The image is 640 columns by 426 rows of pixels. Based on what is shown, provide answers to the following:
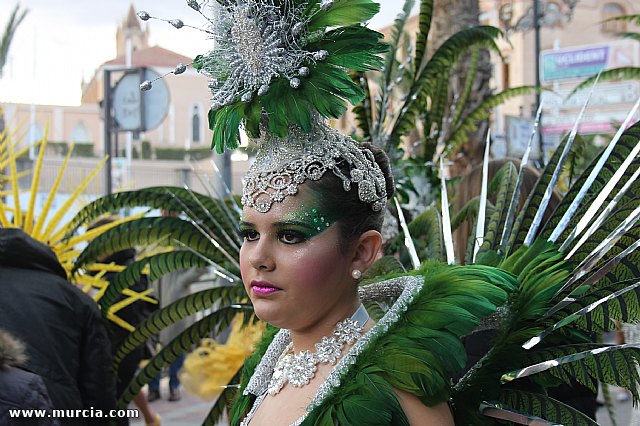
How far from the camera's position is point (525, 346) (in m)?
1.66

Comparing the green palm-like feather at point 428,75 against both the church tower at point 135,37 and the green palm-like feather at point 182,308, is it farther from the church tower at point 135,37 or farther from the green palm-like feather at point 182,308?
the church tower at point 135,37

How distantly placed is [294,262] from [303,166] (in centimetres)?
20

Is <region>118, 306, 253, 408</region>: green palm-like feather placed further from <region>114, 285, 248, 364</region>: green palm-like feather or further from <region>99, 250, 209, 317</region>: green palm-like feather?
<region>99, 250, 209, 317</region>: green palm-like feather

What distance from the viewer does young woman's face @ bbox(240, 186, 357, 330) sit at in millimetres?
1644

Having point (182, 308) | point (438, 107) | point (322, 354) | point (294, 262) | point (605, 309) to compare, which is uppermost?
point (438, 107)

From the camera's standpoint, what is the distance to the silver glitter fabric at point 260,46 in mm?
1696

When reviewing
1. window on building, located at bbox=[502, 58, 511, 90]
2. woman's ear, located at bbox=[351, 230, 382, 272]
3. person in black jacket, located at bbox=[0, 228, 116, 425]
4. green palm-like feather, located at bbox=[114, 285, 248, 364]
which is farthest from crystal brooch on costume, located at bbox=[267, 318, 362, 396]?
window on building, located at bbox=[502, 58, 511, 90]

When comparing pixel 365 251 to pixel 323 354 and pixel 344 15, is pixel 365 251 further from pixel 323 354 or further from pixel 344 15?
pixel 344 15

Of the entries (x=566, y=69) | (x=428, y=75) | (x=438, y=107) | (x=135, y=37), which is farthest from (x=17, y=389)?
(x=135, y=37)

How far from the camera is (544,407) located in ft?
5.45

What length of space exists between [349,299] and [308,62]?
51 centimetres

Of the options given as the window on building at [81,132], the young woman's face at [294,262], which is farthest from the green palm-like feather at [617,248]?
the window on building at [81,132]

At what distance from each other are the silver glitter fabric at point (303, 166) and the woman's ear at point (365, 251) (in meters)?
0.06

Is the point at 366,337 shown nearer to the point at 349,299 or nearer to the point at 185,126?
the point at 349,299
